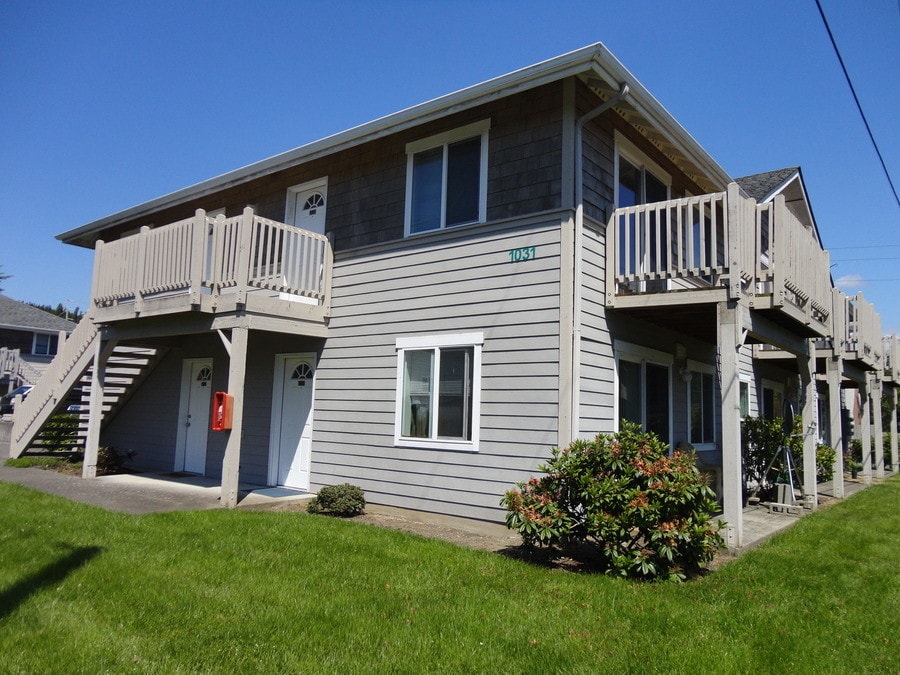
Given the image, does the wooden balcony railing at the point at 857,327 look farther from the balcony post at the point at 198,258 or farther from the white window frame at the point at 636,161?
the balcony post at the point at 198,258

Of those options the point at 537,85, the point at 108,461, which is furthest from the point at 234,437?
the point at 537,85

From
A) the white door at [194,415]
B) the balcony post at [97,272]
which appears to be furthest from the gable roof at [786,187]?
the balcony post at [97,272]

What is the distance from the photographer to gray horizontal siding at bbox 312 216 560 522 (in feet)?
26.5

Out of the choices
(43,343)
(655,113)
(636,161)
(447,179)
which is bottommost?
(43,343)

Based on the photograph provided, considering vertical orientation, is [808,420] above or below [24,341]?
below

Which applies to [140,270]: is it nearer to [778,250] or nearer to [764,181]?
[778,250]

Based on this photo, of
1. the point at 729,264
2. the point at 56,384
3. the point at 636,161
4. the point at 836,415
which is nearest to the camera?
the point at 729,264

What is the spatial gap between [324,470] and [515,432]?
376cm

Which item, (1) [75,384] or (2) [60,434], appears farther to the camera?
(2) [60,434]

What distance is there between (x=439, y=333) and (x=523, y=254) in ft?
5.48

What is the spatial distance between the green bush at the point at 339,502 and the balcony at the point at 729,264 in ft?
14.4

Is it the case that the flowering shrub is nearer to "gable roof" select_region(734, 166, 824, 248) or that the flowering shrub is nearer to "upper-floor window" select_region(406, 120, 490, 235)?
"upper-floor window" select_region(406, 120, 490, 235)

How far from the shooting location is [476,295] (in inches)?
346

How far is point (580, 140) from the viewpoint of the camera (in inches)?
328
